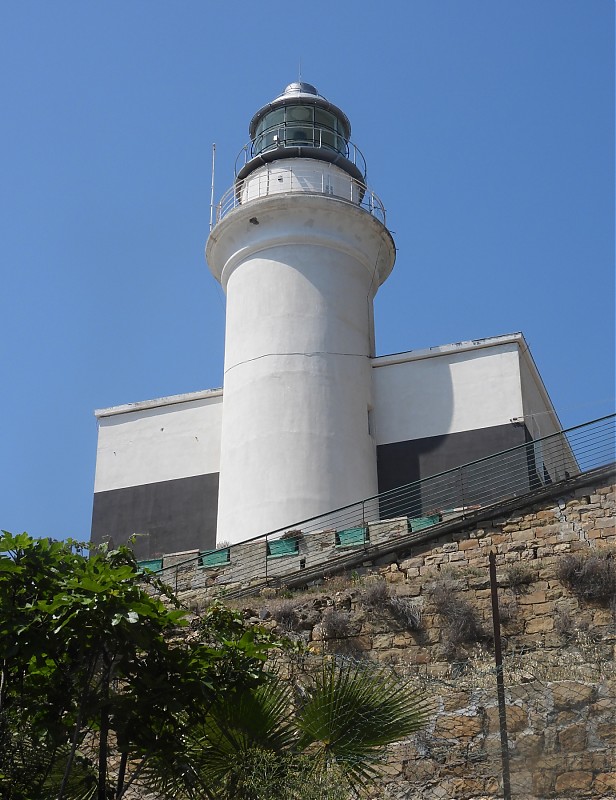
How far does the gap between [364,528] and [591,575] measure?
14.7 ft

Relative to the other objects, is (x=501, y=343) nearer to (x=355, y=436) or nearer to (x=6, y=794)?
(x=355, y=436)

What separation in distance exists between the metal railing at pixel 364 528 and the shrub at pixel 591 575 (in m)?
1.73

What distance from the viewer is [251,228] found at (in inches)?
941

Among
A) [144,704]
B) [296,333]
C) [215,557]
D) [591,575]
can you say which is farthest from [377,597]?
[296,333]

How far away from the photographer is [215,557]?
1942cm

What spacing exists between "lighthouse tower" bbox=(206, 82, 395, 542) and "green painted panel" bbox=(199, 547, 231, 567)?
63.0 inches

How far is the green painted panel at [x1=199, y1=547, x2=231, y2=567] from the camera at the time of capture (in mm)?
18891

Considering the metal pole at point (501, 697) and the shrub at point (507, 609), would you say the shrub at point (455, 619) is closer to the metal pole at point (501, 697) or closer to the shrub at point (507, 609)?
the shrub at point (507, 609)

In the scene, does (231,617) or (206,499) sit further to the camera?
(206,499)

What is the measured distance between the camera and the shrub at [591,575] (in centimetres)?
1438

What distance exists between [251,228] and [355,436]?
5443 millimetres

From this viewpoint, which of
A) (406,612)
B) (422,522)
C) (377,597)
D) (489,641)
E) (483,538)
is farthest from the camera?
(422,522)

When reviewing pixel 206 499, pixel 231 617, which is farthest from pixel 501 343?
pixel 231 617

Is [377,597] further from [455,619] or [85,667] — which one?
[85,667]
